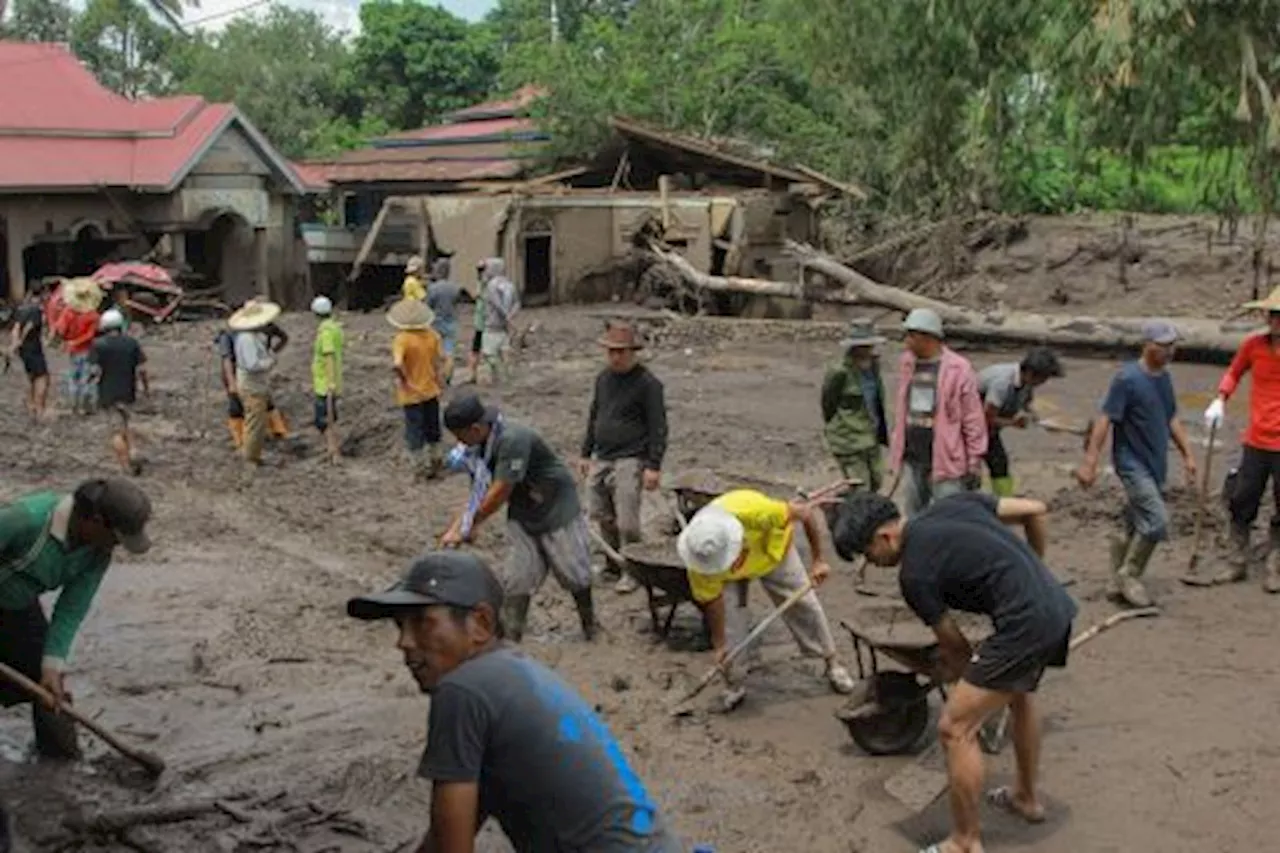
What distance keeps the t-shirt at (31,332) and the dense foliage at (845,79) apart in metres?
3.78

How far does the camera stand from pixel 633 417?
913 cm

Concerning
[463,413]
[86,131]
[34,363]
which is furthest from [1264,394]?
[86,131]

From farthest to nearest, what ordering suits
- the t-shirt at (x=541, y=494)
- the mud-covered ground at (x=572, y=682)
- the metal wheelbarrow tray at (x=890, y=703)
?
the t-shirt at (x=541, y=494) → the metal wheelbarrow tray at (x=890, y=703) → the mud-covered ground at (x=572, y=682)

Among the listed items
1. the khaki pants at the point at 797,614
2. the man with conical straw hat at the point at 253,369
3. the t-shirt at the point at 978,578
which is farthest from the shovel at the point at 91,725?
the man with conical straw hat at the point at 253,369

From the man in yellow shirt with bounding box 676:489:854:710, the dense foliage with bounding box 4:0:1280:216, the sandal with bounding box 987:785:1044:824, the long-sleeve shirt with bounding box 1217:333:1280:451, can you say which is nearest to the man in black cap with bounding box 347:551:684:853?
the sandal with bounding box 987:785:1044:824

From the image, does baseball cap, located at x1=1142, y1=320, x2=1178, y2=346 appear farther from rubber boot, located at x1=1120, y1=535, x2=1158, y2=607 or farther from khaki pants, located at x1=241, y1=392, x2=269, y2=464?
khaki pants, located at x1=241, y1=392, x2=269, y2=464

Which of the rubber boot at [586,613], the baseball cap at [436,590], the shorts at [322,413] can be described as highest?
the baseball cap at [436,590]

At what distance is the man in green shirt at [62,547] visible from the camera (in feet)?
17.5

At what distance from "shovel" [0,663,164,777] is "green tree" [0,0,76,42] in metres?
44.4

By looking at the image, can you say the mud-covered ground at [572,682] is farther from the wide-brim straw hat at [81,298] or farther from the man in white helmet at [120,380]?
the wide-brim straw hat at [81,298]

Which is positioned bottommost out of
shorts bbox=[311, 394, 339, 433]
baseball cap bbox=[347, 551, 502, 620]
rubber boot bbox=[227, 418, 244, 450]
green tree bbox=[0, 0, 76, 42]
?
rubber boot bbox=[227, 418, 244, 450]

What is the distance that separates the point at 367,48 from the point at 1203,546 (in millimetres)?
37977

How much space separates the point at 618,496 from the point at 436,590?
6051mm

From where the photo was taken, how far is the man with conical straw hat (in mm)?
13375
